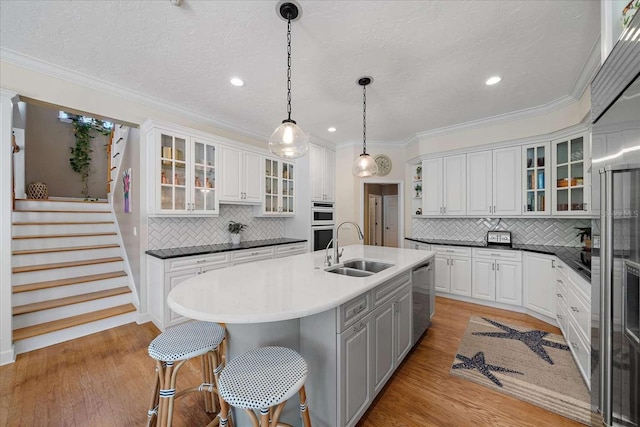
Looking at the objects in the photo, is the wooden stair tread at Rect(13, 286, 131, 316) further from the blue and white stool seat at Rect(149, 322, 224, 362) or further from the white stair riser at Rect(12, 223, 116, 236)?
the blue and white stool seat at Rect(149, 322, 224, 362)

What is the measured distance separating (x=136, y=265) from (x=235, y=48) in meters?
3.00

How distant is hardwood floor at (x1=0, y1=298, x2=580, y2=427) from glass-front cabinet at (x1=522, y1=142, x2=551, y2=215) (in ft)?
7.75

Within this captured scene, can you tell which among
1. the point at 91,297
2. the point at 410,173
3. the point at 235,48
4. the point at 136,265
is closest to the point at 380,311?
the point at 235,48

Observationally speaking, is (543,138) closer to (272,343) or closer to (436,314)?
(436,314)

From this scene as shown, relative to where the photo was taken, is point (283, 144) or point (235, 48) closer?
point (283, 144)

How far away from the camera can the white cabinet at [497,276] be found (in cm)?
346

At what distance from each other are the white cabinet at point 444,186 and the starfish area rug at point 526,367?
6.29 feet

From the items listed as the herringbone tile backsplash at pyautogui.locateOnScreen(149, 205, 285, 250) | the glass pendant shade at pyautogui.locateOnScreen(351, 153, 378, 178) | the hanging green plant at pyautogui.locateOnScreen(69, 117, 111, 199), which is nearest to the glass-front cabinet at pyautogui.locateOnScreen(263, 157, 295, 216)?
the herringbone tile backsplash at pyautogui.locateOnScreen(149, 205, 285, 250)

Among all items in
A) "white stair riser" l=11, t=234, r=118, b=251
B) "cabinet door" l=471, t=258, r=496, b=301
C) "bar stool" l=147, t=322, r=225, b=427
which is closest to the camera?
"bar stool" l=147, t=322, r=225, b=427

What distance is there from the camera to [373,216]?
285 inches

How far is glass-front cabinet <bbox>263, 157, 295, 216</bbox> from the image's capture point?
433 centimetres

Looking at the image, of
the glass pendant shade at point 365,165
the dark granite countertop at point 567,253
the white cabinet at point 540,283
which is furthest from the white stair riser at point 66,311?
the white cabinet at point 540,283

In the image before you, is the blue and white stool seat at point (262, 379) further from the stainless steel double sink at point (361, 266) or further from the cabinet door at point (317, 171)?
the cabinet door at point (317, 171)

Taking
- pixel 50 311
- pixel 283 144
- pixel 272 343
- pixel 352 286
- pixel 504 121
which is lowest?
pixel 50 311
